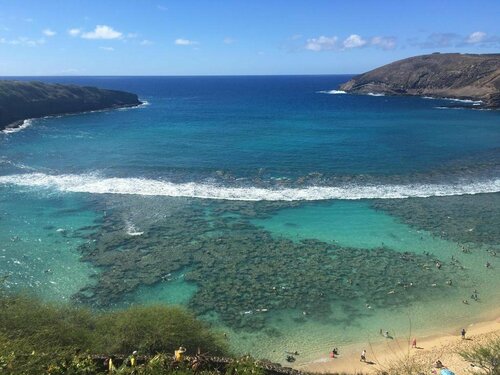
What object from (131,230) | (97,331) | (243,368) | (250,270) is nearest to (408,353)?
(243,368)

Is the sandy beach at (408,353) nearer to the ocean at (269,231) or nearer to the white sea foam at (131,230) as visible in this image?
the ocean at (269,231)

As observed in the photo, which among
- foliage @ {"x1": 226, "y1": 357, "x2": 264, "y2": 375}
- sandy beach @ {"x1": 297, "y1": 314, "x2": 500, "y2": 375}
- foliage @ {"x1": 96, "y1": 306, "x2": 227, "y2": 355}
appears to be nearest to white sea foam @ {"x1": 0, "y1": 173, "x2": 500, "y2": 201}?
sandy beach @ {"x1": 297, "y1": 314, "x2": 500, "y2": 375}

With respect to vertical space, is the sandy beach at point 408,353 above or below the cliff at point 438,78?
below

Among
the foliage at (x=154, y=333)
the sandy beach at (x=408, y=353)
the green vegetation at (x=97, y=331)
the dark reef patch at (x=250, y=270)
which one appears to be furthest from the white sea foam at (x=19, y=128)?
the sandy beach at (x=408, y=353)

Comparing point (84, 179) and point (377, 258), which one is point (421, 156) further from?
point (84, 179)

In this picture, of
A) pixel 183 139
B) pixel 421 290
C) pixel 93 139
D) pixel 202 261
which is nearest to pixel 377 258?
pixel 421 290

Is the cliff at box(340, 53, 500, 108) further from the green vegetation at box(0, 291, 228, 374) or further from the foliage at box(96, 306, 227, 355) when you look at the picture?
the green vegetation at box(0, 291, 228, 374)
